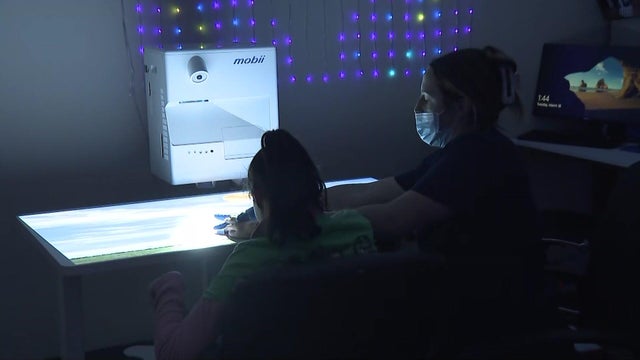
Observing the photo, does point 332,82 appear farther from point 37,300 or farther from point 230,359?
point 230,359

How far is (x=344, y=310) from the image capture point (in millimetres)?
1413

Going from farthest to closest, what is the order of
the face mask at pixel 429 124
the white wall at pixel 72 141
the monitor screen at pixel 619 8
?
the monitor screen at pixel 619 8 < the white wall at pixel 72 141 < the face mask at pixel 429 124

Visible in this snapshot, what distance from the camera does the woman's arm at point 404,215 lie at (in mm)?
1911

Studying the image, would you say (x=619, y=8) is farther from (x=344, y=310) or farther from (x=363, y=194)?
(x=344, y=310)

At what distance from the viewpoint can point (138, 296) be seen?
322 centimetres

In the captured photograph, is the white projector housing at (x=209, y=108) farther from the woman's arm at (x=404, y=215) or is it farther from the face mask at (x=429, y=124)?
the woman's arm at (x=404, y=215)

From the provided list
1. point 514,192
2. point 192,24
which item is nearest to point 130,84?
point 192,24

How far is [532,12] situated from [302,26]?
3.80 ft

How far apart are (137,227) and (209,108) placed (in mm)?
507

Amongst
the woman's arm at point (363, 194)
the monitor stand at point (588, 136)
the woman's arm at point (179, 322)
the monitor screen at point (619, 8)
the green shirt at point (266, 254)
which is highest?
the monitor screen at point (619, 8)

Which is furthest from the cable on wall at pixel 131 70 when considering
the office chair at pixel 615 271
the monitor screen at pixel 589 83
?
the monitor screen at pixel 589 83

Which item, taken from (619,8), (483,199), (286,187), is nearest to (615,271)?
(483,199)

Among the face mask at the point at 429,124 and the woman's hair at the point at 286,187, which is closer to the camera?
the woman's hair at the point at 286,187

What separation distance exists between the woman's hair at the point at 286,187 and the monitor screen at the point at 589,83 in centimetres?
236
